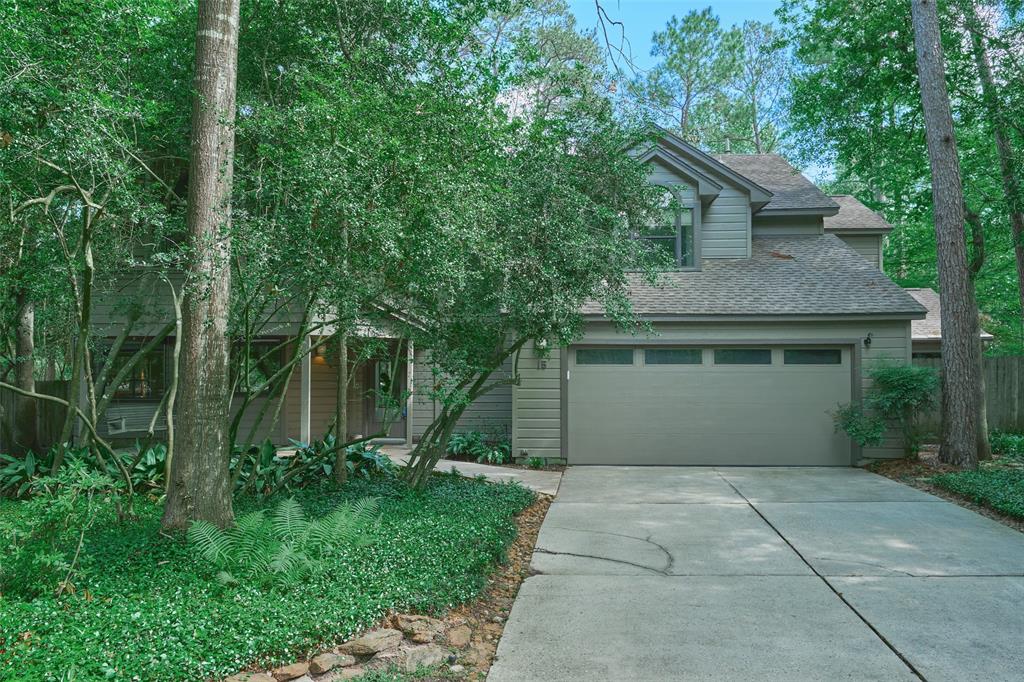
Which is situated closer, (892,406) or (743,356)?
(892,406)

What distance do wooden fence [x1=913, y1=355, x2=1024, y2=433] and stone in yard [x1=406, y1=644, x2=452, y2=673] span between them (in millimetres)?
14018

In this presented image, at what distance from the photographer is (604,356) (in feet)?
40.6

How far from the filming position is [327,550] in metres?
4.91

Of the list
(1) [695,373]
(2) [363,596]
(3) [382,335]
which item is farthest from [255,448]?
(1) [695,373]

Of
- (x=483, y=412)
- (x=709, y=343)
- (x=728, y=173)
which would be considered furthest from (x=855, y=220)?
(x=483, y=412)

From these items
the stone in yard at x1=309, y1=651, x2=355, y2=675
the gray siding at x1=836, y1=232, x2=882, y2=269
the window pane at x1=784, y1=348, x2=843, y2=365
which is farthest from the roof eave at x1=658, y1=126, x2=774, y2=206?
the stone in yard at x1=309, y1=651, x2=355, y2=675

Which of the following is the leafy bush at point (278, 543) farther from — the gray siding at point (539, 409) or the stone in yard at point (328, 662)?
the gray siding at point (539, 409)

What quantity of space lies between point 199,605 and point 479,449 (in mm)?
8808

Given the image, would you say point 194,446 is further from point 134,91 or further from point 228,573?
point 134,91

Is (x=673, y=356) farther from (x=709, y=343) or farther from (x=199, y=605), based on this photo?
(x=199, y=605)

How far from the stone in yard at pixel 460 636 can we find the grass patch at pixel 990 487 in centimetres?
625

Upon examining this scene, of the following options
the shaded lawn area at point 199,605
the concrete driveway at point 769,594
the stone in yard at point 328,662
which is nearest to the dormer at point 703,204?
the concrete driveway at point 769,594

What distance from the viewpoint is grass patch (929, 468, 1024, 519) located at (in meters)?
7.83

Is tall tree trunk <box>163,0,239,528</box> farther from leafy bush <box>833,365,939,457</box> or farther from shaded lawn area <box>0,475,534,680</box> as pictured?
leafy bush <box>833,365,939,457</box>
